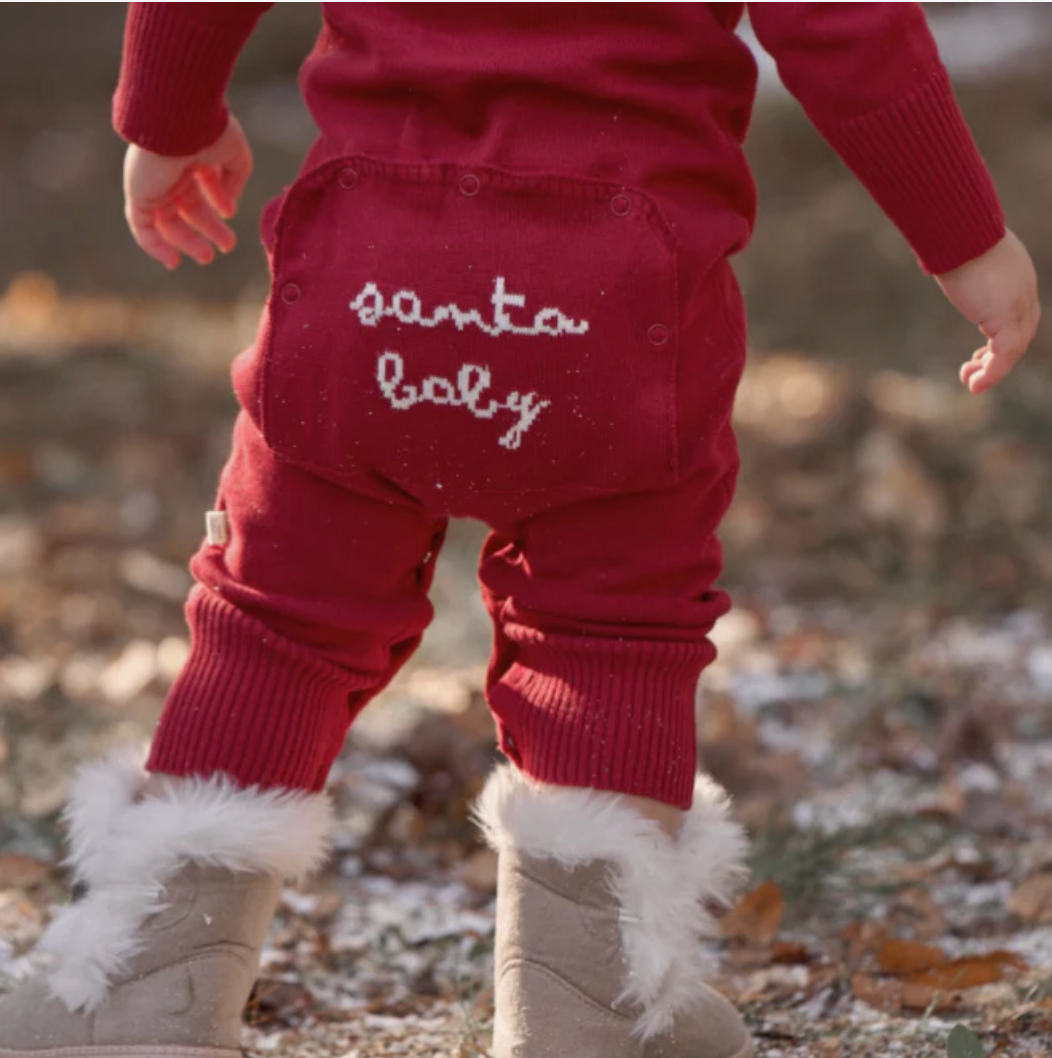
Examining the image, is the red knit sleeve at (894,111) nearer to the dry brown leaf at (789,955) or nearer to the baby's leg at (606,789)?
the baby's leg at (606,789)

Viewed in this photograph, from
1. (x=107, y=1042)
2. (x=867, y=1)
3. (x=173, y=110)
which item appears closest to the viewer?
(x=867, y=1)

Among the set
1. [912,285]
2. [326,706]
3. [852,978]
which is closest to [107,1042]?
[326,706]

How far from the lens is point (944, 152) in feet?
4.47

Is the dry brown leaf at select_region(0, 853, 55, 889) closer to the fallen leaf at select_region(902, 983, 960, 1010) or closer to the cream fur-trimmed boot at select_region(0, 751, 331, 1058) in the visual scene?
the cream fur-trimmed boot at select_region(0, 751, 331, 1058)

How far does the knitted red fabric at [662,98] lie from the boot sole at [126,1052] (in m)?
0.81

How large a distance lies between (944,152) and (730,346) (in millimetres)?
247

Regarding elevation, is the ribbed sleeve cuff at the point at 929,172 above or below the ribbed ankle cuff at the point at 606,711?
above

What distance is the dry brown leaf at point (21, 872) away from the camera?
1949 millimetres

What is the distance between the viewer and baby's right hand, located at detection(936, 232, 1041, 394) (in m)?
1.40

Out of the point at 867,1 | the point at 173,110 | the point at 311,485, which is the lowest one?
the point at 311,485

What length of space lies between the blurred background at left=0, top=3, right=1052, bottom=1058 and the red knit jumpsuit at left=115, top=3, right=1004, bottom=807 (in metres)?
0.40

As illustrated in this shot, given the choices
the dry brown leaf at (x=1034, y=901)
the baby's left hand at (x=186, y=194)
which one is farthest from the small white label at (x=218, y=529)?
the dry brown leaf at (x=1034, y=901)

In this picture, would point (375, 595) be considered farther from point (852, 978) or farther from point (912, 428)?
point (912, 428)

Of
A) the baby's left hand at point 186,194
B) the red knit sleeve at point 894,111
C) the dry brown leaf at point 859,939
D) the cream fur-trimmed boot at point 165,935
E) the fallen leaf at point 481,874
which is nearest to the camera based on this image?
the red knit sleeve at point 894,111
